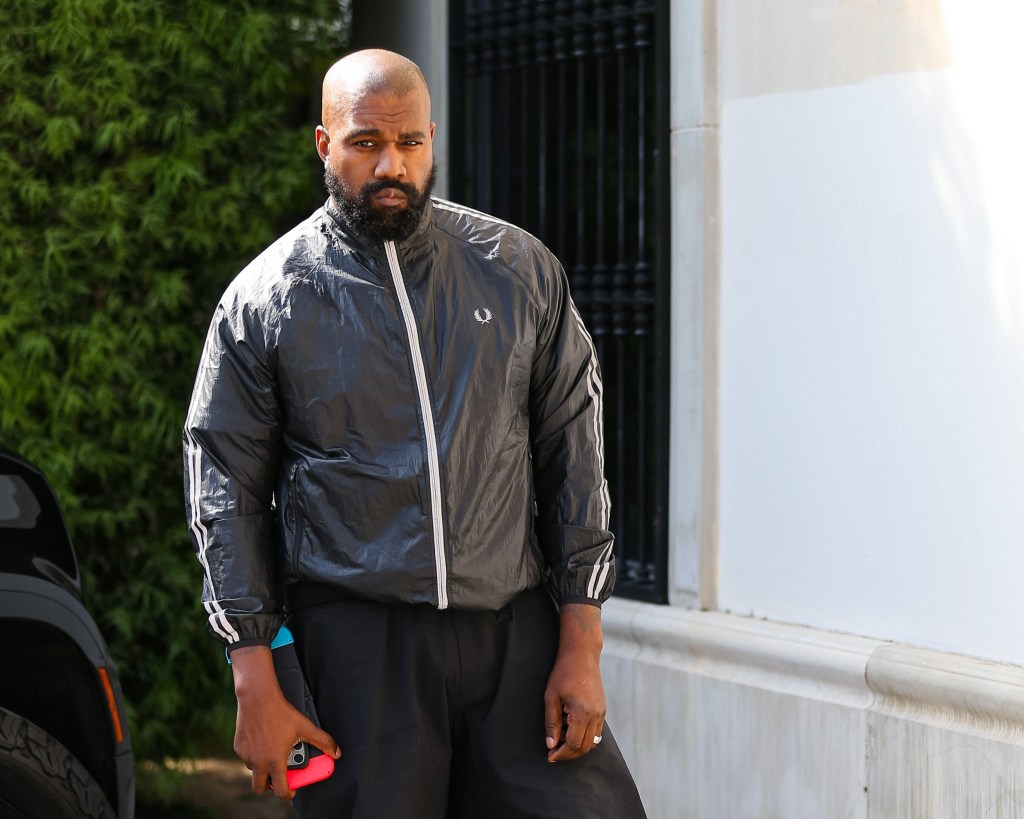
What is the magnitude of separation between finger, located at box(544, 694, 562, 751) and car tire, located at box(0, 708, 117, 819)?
1164 mm

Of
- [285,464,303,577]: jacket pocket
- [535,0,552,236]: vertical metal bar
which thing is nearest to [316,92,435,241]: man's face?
[285,464,303,577]: jacket pocket

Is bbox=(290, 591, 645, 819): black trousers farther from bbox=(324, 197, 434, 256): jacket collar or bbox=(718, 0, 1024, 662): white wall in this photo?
bbox=(718, 0, 1024, 662): white wall

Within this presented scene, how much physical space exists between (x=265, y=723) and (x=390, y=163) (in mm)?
998

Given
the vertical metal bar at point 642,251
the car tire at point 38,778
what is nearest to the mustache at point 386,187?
the car tire at point 38,778

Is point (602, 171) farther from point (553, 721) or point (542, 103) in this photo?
point (553, 721)

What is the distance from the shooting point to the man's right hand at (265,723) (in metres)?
2.50

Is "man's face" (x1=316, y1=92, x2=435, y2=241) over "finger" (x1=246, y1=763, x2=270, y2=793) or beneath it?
over

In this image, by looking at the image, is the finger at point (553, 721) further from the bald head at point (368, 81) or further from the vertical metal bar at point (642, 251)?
the vertical metal bar at point (642, 251)

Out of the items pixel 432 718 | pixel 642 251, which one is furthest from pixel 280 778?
pixel 642 251

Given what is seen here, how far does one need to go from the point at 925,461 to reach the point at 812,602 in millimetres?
556

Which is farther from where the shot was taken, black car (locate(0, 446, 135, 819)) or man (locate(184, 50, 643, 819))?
black car (locate(0, 446, 135, 819))

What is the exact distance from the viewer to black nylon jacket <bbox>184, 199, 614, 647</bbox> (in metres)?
2.54

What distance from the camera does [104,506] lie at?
489cm

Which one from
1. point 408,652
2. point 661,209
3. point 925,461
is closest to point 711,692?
point 925,461
